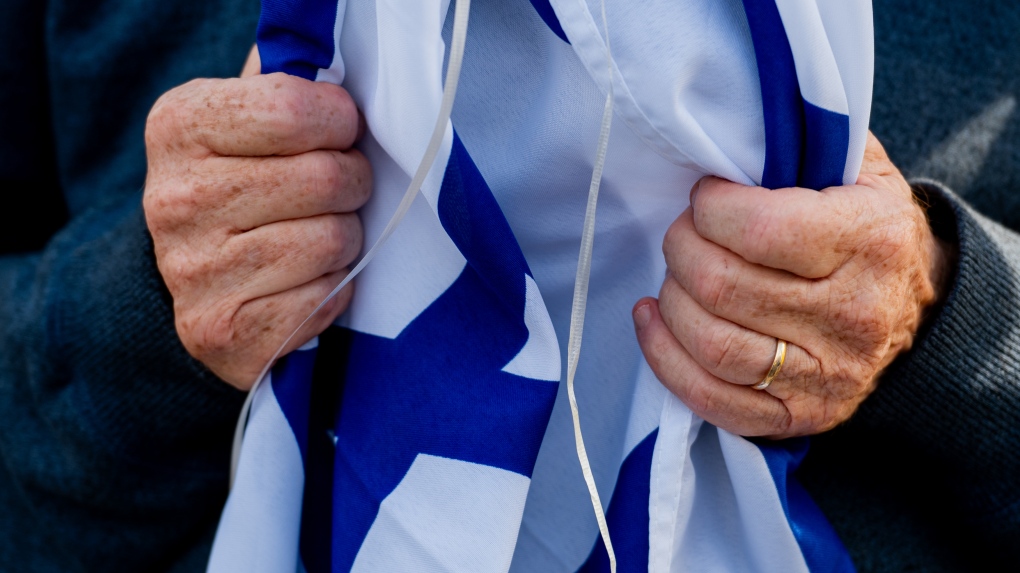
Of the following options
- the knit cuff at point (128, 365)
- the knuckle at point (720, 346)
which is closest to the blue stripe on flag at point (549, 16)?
the knuckle at point (720, 346)

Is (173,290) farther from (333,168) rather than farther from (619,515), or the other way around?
(619,515)

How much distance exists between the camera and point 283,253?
524 millimetres

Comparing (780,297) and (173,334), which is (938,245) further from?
(173,334)

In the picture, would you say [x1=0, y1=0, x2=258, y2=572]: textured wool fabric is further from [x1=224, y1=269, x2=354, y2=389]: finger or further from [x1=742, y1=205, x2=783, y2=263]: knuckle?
[x1=742, y1=205, x2=783, y2=263]: knuckle

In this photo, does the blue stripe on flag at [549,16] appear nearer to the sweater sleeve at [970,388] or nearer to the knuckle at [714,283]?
the knuckle at [714,283]

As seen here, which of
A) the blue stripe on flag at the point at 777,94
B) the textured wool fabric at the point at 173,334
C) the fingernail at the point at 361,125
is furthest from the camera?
the textured wool fabric at the point at 173,334

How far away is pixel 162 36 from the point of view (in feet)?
2.87

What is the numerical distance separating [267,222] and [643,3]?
303mm

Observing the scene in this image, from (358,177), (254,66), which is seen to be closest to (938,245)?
(358,177)

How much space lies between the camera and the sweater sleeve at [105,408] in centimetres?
71

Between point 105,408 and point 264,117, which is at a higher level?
point 264,117

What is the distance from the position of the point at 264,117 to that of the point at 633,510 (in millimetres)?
379

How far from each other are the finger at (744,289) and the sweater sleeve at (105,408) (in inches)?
18.5

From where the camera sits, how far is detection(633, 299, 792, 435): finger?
0.50m
